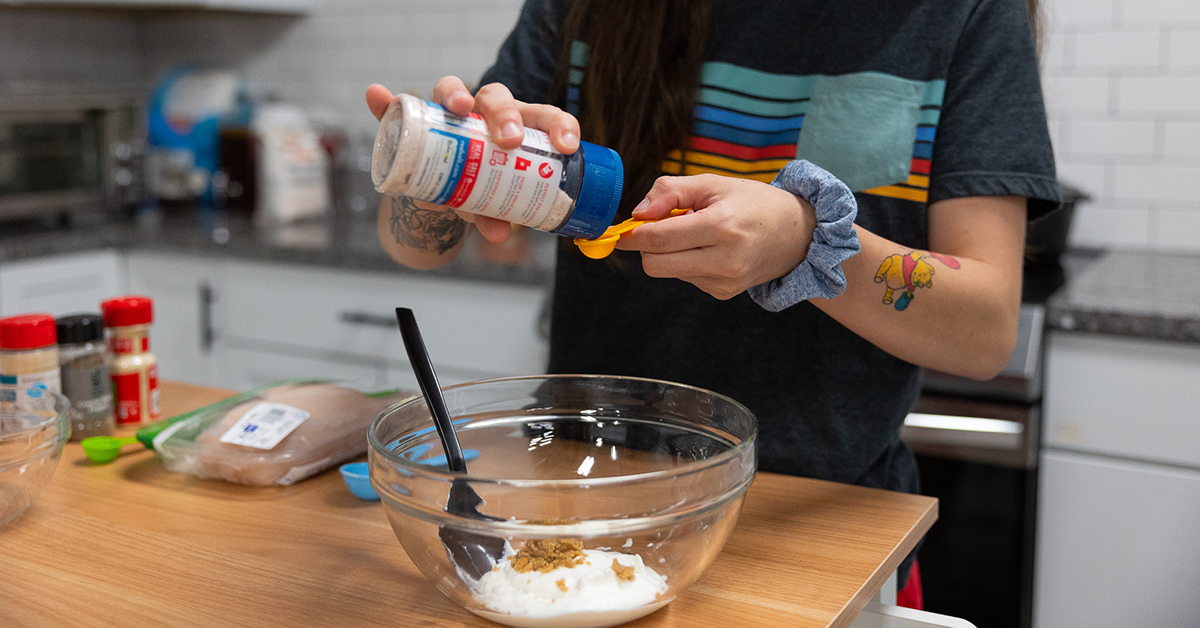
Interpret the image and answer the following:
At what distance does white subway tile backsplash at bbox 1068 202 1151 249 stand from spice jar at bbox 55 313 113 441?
164 cm

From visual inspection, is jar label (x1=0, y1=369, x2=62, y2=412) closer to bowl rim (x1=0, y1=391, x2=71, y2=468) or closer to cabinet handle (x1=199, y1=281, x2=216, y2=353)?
bowl rim (x1=0, y1=391, x2=71, y2=468)

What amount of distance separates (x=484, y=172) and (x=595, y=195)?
0.08m

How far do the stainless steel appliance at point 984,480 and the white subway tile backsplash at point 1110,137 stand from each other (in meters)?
0.54

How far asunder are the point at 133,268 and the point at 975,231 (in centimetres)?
191

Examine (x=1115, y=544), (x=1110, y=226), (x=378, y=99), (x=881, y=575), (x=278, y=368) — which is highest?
(x=378, y=99)

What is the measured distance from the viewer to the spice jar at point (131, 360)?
37.4 inches

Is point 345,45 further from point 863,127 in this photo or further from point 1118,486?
point 1118,486

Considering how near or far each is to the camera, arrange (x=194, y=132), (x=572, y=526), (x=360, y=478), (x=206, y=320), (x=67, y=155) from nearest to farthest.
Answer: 1. (x=572, y=526)
2. (x=360, y=478)
3. (x=206, y=320)
4. (x=67, y=155)
5. (x=194, y=132)

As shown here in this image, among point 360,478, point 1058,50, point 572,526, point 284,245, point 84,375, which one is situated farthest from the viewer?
point 284,245

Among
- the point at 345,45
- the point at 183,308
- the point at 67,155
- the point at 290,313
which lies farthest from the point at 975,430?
the point at 67,155

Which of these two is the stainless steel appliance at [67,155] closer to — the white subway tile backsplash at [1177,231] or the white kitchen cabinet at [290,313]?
the white kitchen cabinet at [290,313]

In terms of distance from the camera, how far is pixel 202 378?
2162mm

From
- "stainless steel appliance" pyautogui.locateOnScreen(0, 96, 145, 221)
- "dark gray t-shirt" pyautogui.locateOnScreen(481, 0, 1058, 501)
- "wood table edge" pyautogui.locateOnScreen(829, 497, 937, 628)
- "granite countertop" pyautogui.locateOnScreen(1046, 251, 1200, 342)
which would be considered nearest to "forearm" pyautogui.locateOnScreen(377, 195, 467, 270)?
"dark gray t-shirt" pyautogui.locateOnScreen(481, 0, 1058, 501)

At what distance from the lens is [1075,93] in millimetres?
1877
